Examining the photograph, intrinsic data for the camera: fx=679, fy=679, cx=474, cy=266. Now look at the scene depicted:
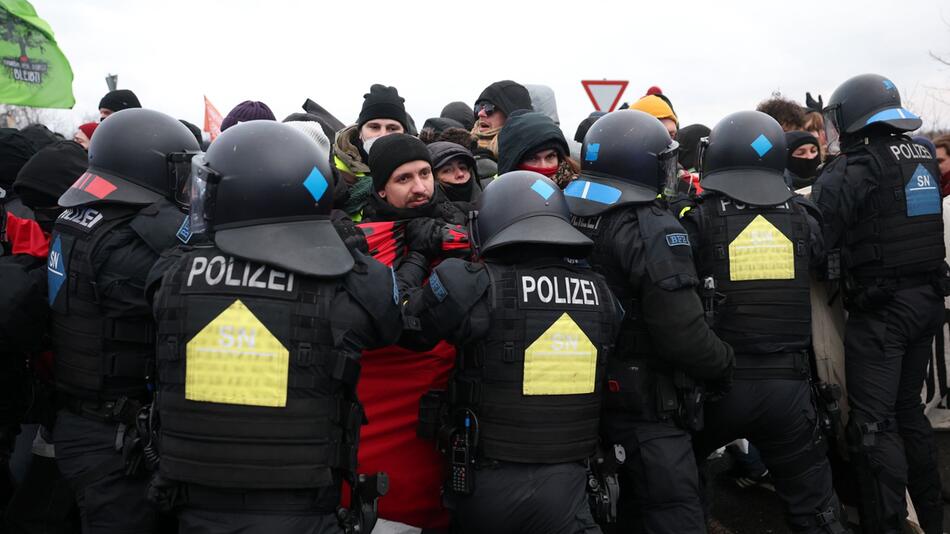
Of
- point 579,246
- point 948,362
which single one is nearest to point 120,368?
point 579,246

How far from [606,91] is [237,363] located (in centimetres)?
743

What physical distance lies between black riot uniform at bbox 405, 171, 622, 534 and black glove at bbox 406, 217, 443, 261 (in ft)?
1.52

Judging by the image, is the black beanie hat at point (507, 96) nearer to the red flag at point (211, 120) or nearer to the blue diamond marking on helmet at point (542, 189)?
the blue diamond marking on helmet at point (542, 189)

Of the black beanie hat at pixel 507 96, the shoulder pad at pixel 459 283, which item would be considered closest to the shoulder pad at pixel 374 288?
the shoulder pad at pixel 459 283

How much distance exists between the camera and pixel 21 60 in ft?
34.4

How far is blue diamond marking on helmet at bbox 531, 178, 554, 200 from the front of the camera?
309cm

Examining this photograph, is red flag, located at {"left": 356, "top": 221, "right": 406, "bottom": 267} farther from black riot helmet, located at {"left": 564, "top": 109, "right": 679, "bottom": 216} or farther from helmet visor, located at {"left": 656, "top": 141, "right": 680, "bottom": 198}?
helmet visor, located at {"left": 656, "top": 141, "right": 680, "bottom": 198}

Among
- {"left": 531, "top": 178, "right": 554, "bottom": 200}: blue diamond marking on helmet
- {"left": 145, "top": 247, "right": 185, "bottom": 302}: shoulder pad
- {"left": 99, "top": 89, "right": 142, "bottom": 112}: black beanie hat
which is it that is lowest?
{"left": 145, "top": 247, "right": 185, "bottom": 302}: shoulder pad

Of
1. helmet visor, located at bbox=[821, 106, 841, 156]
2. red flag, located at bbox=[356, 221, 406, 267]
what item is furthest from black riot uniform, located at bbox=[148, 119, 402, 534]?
helmet visor, located at bbox=[821, 106, 841, 156]

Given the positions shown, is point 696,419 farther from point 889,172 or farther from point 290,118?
point 290,118

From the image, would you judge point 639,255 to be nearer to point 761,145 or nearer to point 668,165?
point 668,165

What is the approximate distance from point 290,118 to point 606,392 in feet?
11.1

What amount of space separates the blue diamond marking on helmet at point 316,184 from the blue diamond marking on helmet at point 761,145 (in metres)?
2.60

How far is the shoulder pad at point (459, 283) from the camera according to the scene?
2.78m
